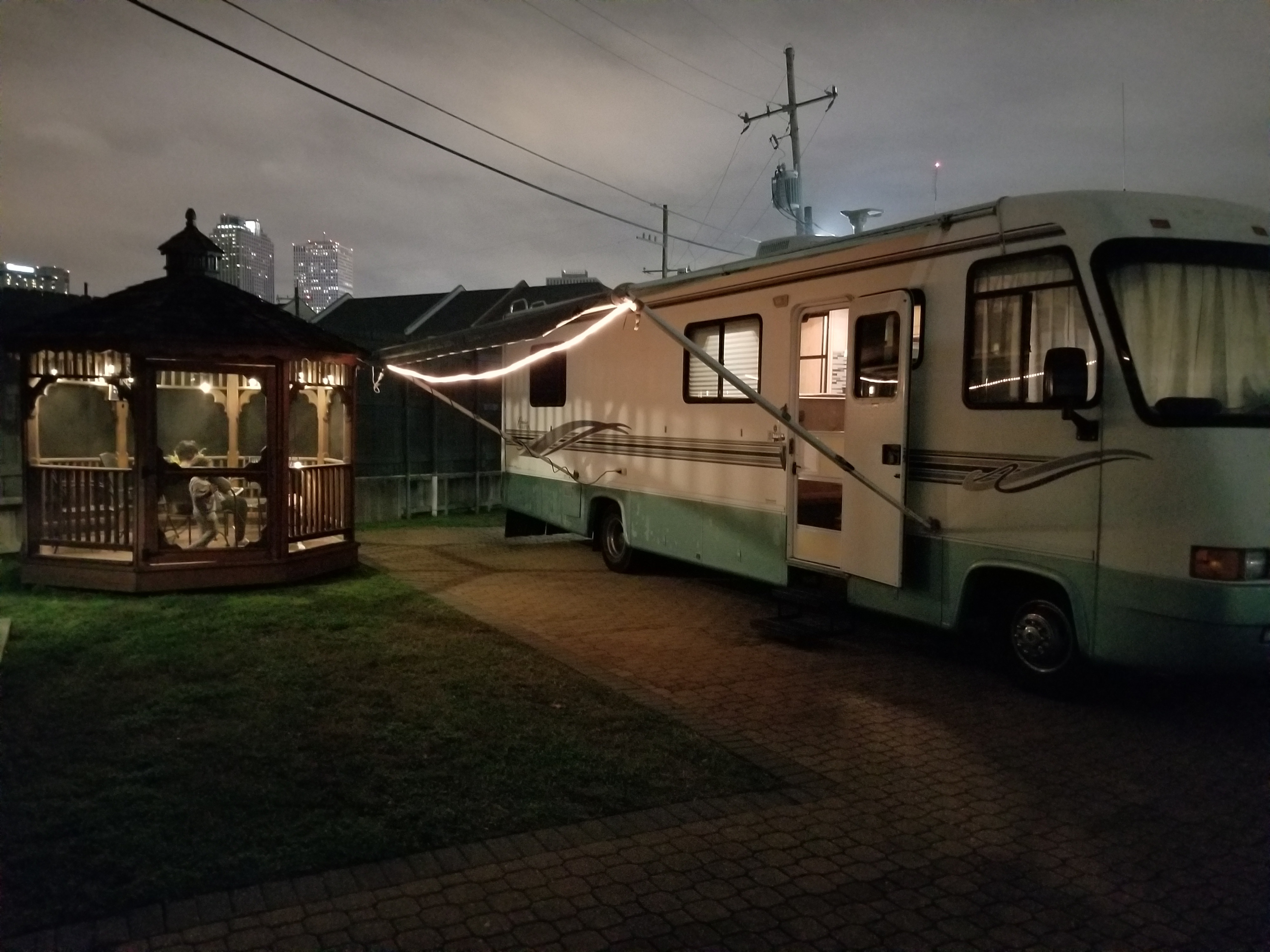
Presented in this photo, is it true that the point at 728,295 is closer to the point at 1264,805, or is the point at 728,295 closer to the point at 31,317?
the point at 1264,805

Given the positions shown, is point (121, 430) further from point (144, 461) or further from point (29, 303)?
point (144, 461)

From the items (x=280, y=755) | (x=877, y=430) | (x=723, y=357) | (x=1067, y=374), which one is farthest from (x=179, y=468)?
(x=1067, y=374)

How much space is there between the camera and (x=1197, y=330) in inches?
242

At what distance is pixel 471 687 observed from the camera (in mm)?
6820

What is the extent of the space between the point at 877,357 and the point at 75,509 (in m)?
8.56

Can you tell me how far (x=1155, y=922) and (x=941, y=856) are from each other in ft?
2.93

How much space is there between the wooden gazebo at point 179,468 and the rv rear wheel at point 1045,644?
299 inches

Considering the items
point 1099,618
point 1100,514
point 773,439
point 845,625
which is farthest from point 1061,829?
point 773,439

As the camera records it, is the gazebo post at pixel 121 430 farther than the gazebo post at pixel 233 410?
No

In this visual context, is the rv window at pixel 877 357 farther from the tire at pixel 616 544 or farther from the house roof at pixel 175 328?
the house roof at pixel 175 328

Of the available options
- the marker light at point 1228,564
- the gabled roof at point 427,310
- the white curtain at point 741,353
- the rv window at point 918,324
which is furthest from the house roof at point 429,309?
the marker light at point 1228,564

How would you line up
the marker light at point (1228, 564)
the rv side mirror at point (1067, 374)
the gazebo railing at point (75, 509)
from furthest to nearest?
the gazebo railing at point (75, 509) → the rv side mirror at point (1067, 374) → the marker light at point (1228, 564)

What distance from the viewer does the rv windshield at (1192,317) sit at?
6016mm

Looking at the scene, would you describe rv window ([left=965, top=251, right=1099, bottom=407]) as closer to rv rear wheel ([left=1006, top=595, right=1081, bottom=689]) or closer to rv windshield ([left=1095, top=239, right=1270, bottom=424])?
rv windshield ([left=1095, top=239, right=1270, bottom=424])
